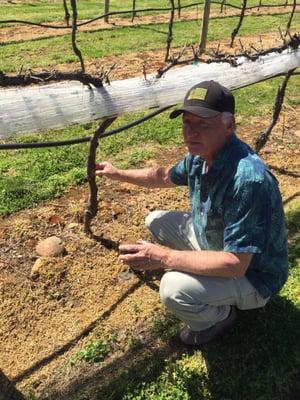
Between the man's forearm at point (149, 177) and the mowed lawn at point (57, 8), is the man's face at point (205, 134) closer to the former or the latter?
the man's forearm at point (149, 177)

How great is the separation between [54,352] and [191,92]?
1.76 metres

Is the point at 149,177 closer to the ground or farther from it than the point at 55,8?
farther from it

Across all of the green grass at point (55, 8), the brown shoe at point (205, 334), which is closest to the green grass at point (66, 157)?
the brown shoe at point (205, 334)

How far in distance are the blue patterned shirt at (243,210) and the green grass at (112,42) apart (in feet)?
19.7

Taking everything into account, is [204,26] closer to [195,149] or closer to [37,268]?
[37,268]

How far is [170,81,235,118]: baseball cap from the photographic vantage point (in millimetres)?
2400

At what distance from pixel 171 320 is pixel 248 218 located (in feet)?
3.72

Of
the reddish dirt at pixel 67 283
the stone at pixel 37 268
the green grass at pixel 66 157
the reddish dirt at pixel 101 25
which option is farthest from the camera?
the reddish dirt at pixel 101 25

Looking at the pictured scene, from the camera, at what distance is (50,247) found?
3762mm

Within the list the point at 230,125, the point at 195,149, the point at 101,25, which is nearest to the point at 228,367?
the point at 195,149

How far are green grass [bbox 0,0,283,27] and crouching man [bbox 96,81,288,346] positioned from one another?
34.1 feet

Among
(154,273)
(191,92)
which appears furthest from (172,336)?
(191,92)

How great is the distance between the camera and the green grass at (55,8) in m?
12.3

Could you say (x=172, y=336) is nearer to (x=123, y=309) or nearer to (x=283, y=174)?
(x=123, y=309)
